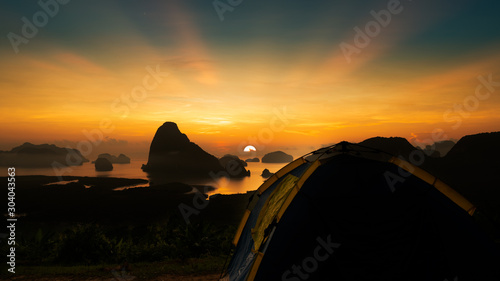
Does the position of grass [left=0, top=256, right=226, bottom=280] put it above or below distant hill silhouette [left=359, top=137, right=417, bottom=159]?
below

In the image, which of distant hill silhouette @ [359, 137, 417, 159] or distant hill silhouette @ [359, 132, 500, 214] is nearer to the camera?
distant hill silhouette @ [359, 132, 500, 214]

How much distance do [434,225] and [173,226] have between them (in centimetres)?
1075

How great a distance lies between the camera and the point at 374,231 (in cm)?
517

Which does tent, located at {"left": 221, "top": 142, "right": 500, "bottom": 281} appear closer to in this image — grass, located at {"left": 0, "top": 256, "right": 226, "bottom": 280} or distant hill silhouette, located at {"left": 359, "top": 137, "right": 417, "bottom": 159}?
grass, located at {"left": 0, "top": 256, "right": 226, "bottom": 280}

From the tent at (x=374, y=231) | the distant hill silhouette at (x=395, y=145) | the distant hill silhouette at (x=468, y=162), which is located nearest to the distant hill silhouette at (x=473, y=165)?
the distant hill silhouette at (x=468, y=162)

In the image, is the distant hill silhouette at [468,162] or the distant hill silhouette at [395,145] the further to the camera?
the distant hill silhouette at [395,145]

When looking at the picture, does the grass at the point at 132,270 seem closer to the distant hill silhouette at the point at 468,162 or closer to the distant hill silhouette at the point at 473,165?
the distant hill silhouette at the point at 468,162

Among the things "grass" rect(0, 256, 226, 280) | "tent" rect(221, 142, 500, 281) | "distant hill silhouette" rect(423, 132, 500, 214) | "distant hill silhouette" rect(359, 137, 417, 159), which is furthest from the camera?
"distant hill silhouette" rect(359, 137, 417, 159)

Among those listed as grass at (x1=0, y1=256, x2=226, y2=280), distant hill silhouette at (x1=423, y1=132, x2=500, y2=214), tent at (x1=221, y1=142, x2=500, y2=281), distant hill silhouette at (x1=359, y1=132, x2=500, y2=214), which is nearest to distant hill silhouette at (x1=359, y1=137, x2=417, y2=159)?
distant hill silhouette at (x1=359, y1=132, x2=500, y2=214)

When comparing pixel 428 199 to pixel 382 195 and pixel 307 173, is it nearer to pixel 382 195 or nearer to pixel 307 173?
pixel 382 195

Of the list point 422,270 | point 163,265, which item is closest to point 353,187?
point 422,270

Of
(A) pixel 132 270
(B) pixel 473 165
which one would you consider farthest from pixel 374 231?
(B) pixel 473 165

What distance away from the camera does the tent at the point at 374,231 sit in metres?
5.04

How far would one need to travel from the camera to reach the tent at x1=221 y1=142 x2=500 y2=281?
504 centimetres
